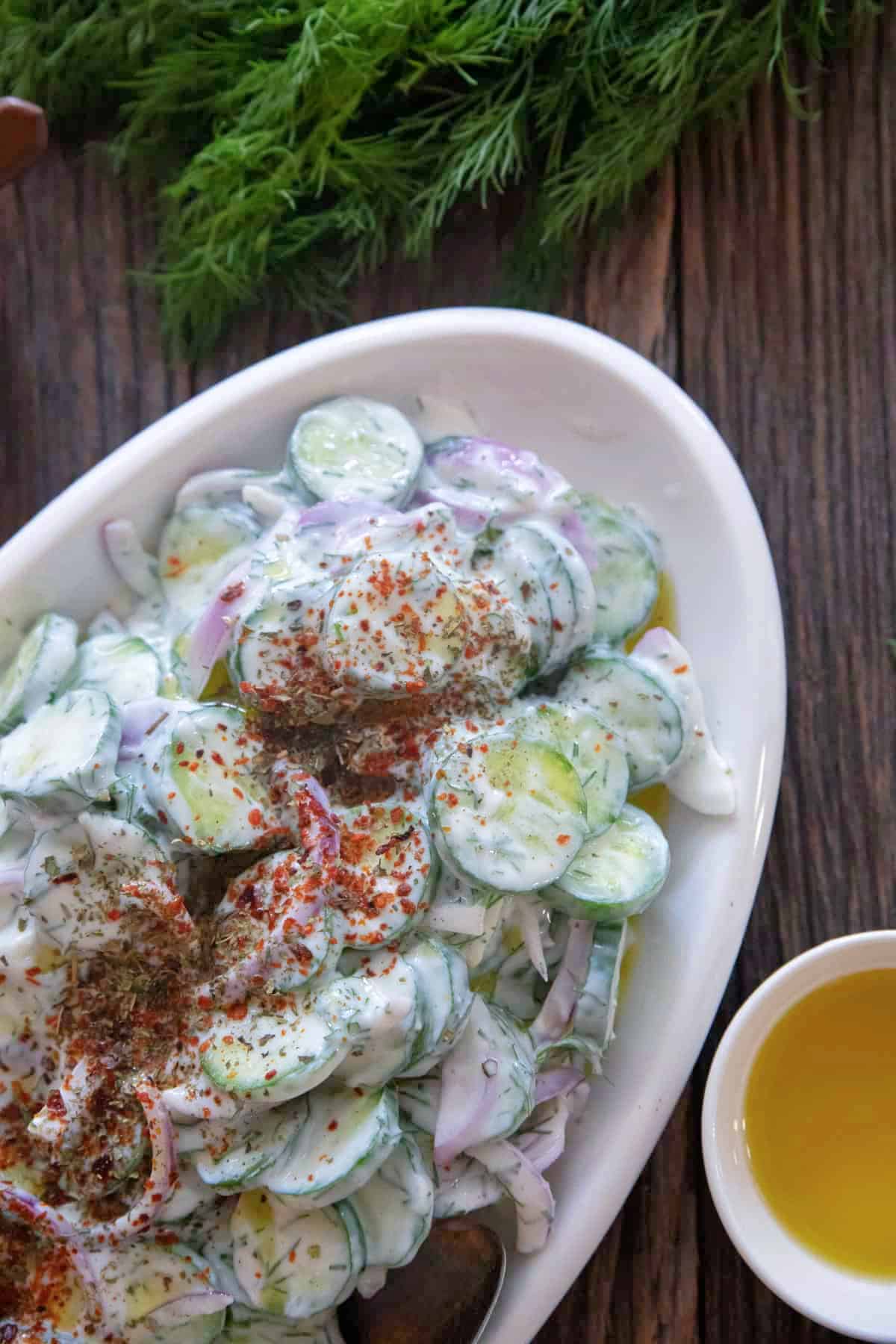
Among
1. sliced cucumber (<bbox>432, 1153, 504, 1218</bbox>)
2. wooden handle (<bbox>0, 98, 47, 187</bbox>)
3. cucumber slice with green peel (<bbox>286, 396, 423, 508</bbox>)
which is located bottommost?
sliced cucumber (<bbox>432, 1153, 504, 1218</bbox>)

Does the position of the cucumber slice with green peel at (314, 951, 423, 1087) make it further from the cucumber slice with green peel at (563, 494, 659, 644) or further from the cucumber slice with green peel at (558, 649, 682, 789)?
the cucumber slice with green peel at (563, 494, 659, 644)

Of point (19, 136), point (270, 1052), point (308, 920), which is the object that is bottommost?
point (270, 1052)

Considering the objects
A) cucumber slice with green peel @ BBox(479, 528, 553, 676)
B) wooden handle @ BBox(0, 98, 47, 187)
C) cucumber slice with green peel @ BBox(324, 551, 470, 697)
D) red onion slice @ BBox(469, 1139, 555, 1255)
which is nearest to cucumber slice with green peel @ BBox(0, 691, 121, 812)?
cucumber slice with green peel @ BBox(324, 551, 470, 697)

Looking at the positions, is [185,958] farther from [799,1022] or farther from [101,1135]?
[799,1022]

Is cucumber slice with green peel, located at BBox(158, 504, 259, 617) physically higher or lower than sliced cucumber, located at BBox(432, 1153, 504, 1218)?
higher

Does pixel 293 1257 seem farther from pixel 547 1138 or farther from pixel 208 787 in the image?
pixel 208 787

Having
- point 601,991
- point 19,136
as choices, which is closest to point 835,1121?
point 601,991

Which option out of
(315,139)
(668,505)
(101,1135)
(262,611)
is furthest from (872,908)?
(315,139)
